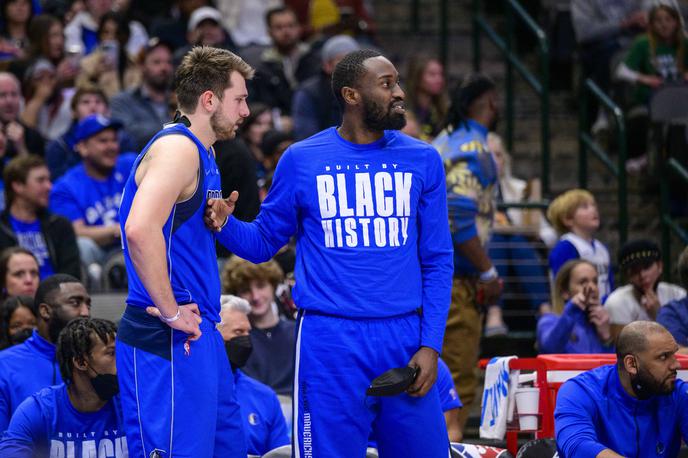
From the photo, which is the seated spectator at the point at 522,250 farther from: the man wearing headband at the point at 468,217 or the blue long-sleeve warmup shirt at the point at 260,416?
the blue long-sleeve warmup shirt at the point at 260,416

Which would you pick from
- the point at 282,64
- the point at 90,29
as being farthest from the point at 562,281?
the point at 90,29

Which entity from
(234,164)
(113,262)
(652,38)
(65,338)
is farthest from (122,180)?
(652,38)

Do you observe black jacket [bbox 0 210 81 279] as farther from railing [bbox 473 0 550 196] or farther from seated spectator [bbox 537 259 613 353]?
railing [bbox 473 0 550 196]

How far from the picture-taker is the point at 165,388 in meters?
4.97

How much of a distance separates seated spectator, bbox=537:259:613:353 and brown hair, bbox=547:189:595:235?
873 mm

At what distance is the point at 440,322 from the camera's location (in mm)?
5309

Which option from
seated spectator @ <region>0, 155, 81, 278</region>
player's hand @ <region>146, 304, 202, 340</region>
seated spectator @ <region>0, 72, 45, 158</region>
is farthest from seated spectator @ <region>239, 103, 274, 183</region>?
player's hand @ <region>146, 304, 202, 340</region>

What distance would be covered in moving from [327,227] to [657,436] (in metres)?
2.08

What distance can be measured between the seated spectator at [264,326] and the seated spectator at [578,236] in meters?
2.07

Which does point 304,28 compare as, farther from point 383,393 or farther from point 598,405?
Result: point 383,393

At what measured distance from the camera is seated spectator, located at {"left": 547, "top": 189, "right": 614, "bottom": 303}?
9.09 m

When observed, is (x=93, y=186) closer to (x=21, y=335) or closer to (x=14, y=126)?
(x=14, y=126)

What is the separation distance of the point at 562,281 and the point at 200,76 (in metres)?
3.93

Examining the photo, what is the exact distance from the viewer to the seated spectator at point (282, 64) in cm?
1198
